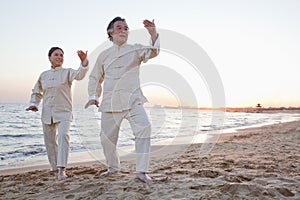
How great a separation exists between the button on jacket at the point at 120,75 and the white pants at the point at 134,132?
0.08 meters

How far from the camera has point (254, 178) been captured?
328 centimetres

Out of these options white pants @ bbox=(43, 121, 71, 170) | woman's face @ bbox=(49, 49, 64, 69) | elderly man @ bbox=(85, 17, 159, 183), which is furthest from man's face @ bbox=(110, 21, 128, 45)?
white pants @ bbox=(43, 121, 71, 170)

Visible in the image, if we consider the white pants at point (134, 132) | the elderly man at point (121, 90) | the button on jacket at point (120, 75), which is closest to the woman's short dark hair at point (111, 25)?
the elderly man at point (121, 90)

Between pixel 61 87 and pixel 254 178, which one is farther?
pixel 61 87

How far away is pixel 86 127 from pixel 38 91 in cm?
176

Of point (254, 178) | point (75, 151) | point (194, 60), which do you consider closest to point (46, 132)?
point (194, 60)

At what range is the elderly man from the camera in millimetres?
3422

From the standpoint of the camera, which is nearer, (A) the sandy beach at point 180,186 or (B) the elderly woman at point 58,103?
(A) the sandy beach at point 180,186

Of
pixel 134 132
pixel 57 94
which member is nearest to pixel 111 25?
pixel 57 94

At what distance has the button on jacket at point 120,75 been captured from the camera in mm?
3541

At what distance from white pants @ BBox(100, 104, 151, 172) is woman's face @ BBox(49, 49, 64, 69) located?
1074 millimetres

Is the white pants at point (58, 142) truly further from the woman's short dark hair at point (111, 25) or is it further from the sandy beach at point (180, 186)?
the woman's short dark hair at point (111, 25)

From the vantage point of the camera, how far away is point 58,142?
3.93 m

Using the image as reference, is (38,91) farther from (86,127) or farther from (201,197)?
(201,197)
